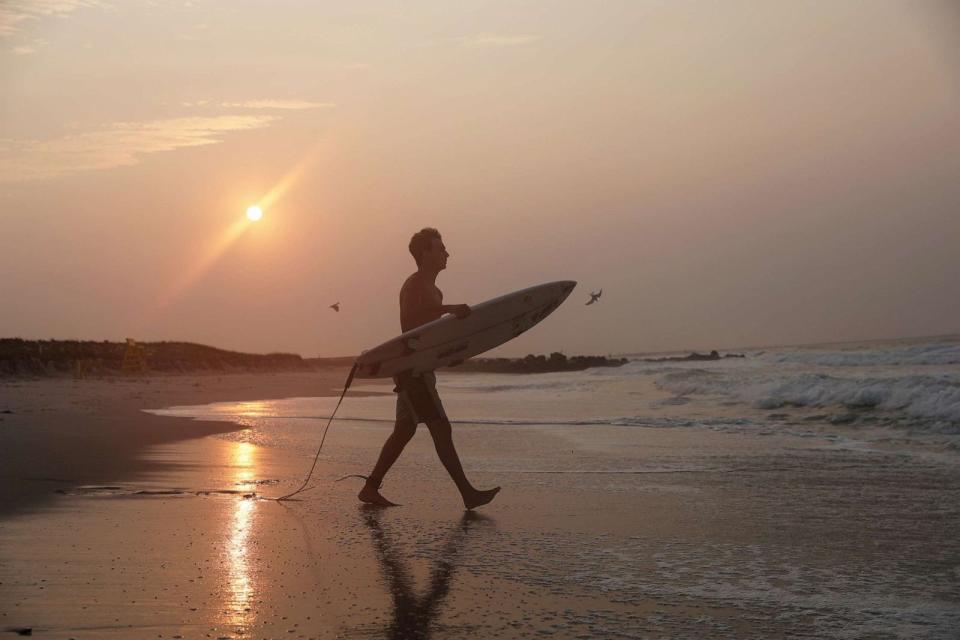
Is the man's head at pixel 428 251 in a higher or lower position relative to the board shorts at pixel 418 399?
higher

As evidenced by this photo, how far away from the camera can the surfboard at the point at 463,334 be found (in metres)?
7.36

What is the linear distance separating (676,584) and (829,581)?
73 centimetres

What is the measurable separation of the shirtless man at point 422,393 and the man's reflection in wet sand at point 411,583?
69 cm

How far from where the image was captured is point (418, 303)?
7512mm

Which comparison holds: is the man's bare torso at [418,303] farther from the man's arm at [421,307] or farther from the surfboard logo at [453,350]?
the surfboard logo at [453,350]

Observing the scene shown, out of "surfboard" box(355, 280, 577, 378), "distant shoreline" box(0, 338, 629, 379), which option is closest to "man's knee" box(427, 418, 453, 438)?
"surfboard" box(355, 280, 577, 378)

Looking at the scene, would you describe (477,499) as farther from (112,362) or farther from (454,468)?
(112,362)

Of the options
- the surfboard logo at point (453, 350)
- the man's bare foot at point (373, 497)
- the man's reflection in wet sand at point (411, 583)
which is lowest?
the man's reflection in wet sand at point (411, 583)

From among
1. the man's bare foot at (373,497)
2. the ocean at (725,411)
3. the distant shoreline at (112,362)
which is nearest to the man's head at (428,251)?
the man's bare foot at (373,497)

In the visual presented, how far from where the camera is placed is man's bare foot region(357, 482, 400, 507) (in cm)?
712

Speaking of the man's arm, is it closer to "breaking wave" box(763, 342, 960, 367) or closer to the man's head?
the man's head

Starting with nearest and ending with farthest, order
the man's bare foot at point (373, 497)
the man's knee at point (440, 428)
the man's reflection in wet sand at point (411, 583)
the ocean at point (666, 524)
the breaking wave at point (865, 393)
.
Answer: the man's reflection in wet sand at point (411, 583) < the ocean at point (666, 524) < the man's bare foot at point (373, 497) < the man's knee at point (440, 428) < the breaking wave at point (865, 393)

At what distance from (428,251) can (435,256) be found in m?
0.07

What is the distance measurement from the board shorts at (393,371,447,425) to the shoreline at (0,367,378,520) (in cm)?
260
